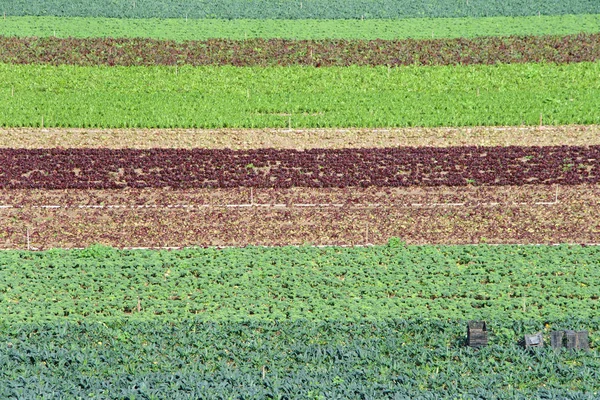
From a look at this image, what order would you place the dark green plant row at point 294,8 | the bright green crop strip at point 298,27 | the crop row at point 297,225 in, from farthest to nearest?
the dark green plant row at point 294,8 → the bright green crop strip at point 298,27 → the crop row at point 297,225

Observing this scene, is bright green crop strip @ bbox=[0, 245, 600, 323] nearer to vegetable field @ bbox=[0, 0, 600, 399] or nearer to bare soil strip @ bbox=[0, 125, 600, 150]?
vegetable field @ bbox=[0, 0, 600, 399]

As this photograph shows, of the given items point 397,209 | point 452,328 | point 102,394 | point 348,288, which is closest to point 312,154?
point 397,209

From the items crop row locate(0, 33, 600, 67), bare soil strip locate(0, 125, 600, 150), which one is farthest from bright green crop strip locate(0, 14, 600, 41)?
bare soil strip locate(0, 125, 600, 150)

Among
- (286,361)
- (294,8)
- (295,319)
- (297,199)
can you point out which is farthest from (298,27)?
(286,361)

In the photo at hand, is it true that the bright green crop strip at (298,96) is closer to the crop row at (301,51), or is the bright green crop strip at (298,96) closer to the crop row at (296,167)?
the crop row at (301,51)

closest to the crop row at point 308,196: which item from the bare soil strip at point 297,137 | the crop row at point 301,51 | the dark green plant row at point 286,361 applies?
the bare soil strip at point 297,137

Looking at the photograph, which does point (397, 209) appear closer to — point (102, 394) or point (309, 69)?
point (102, 394)
